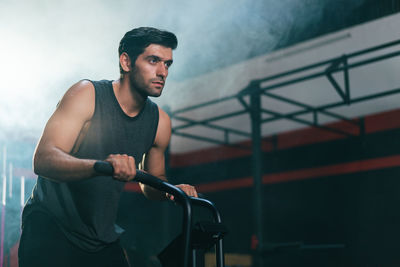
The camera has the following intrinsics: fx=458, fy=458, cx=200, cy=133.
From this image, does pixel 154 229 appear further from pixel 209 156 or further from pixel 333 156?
pixel 333 156

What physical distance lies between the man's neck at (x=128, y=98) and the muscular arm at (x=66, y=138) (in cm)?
12

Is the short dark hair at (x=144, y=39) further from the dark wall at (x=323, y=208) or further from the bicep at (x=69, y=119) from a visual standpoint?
the dark wall at (x=323, y=208)

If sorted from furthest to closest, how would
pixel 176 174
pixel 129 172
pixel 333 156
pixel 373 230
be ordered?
pixel 176 174 < pixel 333 156 < pixel 373 230 < pixel 129 172

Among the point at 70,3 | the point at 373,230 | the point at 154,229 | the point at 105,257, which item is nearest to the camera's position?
the point at 105,257

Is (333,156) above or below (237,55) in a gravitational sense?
below

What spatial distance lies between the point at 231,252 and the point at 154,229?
1357 millimetres

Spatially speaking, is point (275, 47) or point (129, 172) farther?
point (275, 47)

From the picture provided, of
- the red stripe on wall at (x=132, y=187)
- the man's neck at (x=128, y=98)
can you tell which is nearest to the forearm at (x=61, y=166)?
the man's neck at (x=128, y=98)

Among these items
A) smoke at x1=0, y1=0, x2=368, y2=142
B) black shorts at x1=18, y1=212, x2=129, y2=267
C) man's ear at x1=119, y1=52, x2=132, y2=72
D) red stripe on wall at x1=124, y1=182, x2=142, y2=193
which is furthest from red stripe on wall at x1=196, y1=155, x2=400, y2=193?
black shorts at x1=18, y1=212, x2=129, y2=267

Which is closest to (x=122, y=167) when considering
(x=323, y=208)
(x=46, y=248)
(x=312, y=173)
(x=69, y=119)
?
(x=69, y=119)

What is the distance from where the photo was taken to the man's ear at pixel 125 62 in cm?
164

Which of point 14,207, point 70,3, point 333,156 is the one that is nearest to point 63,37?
point 70,3

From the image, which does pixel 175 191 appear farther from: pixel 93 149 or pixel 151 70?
pixel 151 70

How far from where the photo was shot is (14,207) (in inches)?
155
